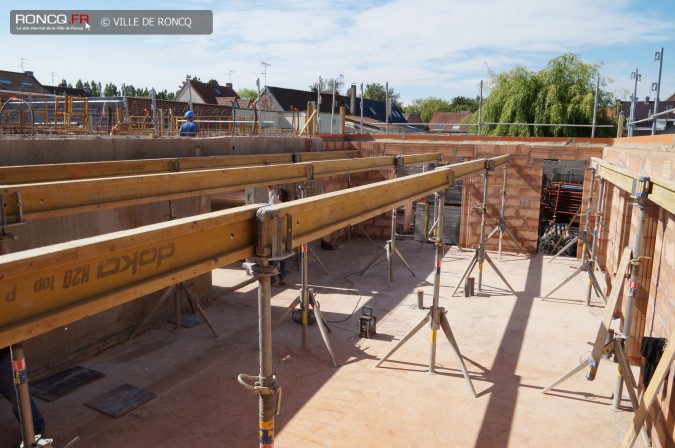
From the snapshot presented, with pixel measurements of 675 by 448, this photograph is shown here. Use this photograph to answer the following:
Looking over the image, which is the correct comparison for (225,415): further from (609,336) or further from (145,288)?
(609,336)

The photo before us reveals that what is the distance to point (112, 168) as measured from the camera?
6801 mm

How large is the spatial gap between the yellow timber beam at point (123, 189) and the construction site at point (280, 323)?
0.02 meters

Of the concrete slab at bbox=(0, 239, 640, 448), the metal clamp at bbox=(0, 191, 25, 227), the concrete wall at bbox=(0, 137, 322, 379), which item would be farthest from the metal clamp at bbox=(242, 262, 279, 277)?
the concrete wall at bbox=(0, 137, 322, 379)

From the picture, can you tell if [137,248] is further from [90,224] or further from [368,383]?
[90,224]

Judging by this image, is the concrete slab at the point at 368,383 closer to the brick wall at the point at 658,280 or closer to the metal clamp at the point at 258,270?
the brick wall at the point at 658,280

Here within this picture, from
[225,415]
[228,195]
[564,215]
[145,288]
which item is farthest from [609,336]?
[564,215]

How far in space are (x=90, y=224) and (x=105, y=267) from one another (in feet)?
18.6

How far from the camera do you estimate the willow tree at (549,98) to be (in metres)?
25.7

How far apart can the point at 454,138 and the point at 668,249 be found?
1075cm

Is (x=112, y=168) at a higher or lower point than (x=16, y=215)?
higher

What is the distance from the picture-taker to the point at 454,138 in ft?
52.5

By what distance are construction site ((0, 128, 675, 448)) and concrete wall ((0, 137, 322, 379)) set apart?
1.1 inches

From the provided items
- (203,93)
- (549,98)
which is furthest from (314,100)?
(549,98)

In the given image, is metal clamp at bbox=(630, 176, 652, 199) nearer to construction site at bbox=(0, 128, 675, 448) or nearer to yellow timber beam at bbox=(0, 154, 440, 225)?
construction site at bbox=(0, 128, 675, 448)
